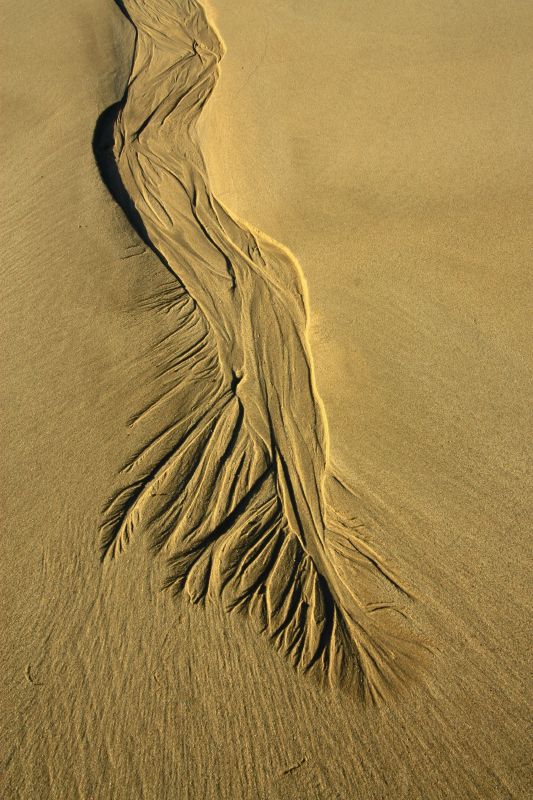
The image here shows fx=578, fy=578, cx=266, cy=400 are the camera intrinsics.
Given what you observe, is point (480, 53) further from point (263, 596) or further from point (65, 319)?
point (263, 596)

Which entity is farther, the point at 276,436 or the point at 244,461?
the point at 276,436

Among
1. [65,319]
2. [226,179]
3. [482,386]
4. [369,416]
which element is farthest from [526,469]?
[226,179]

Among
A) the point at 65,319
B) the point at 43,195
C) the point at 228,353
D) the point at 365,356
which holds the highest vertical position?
the point at 43,195

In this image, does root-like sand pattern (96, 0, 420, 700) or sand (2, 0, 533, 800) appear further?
root-like sand pattern (96, 0, 420, 700)
